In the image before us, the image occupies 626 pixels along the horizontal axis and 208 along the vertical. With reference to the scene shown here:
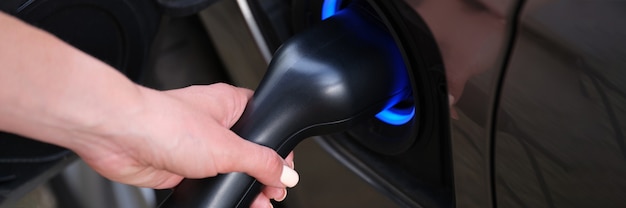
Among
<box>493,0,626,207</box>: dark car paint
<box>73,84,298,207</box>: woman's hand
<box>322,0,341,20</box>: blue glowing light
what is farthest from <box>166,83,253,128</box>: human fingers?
<box>493,0,626,207</box>: dark car paint

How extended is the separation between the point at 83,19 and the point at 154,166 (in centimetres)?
28

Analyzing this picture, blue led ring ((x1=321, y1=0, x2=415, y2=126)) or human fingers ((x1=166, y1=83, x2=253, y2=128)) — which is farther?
blue led ring ((x1=321, y1=0, x2=415, y2=126))

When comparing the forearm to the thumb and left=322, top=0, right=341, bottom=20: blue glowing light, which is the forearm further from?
left=322, top=0, right=341, bottom=20: blue glowing light

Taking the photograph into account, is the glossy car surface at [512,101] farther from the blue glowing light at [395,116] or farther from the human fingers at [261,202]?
the human fingers at [261,202]

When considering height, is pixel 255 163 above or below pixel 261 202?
above

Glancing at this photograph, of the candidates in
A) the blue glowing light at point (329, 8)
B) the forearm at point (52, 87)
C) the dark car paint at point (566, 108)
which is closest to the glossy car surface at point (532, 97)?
the dark car paint at point (566, 108)

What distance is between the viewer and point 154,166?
2.22ft

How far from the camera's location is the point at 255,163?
69 centimetres

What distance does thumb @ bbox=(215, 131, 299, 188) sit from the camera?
674 mm

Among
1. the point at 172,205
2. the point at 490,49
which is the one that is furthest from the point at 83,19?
the point at 490,49

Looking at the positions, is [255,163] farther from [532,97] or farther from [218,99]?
[532,97]

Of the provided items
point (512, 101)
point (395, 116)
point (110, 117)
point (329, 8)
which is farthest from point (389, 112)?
point (110, 117)

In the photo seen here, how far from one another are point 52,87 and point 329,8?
0.35 m

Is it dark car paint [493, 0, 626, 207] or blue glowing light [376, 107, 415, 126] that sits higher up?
dark car paint [493, 0, 626, 207]
